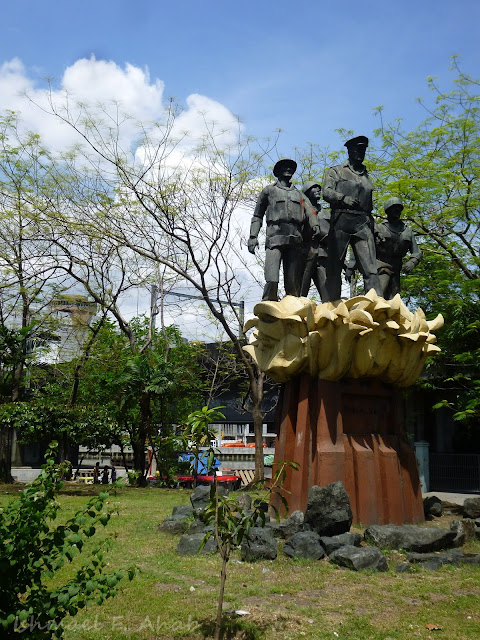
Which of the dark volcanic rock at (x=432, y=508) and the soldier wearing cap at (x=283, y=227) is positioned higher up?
the soldier wearing cap at (x=283, y=227)

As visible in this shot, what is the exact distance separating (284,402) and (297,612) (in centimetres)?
486

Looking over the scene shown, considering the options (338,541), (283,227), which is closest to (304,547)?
(338,541)

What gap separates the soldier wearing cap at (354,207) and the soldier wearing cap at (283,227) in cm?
54

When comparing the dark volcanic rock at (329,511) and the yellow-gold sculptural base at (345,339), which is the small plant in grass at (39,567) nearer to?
the dark volcanic rock at (329,511)

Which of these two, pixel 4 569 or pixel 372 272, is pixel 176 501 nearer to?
pixel 372 272

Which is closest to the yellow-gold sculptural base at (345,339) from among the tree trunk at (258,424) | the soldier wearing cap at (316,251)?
the soldier wearing cap at (316,251)

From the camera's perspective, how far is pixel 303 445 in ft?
30.6

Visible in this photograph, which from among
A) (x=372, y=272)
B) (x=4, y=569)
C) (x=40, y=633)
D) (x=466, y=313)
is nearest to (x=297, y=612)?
(x=40, y=633)

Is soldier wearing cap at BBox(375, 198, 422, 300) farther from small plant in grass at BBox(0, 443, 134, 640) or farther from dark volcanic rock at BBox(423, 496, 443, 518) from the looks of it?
small plant in grass at BBox(0, 443, 134, 640)

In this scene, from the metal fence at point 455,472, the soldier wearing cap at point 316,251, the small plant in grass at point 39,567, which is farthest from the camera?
the metal fence at point 455,472

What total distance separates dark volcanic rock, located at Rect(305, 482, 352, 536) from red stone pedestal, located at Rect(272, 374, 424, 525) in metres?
0.81

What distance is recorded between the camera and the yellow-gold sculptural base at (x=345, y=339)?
9070mm

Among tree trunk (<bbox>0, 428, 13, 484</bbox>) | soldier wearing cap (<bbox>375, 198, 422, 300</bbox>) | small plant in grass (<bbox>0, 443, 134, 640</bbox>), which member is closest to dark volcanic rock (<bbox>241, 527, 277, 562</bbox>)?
small plant in grass (<bbox>0, 443, 134, 640</bbox>)

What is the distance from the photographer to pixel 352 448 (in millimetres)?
9312
